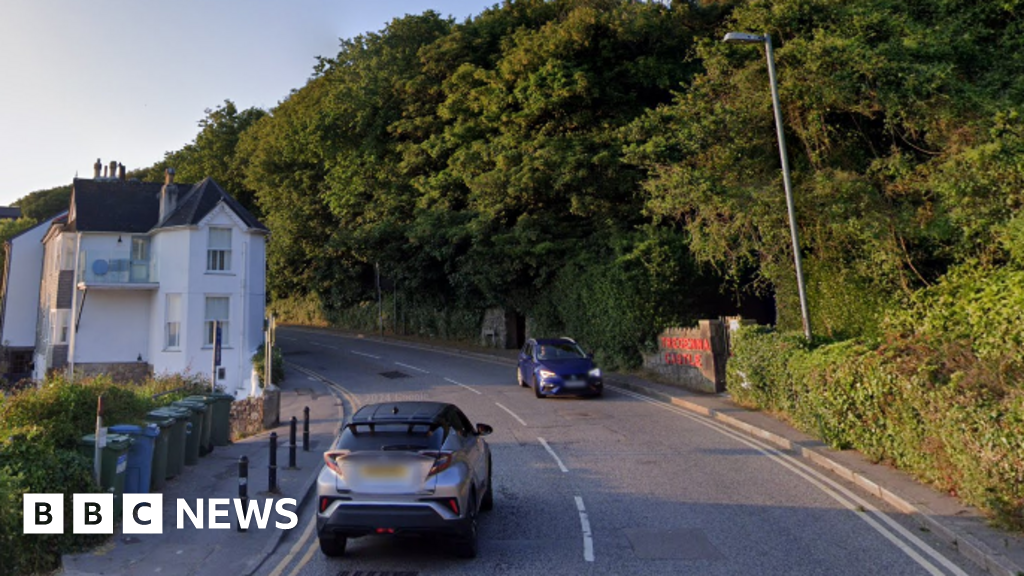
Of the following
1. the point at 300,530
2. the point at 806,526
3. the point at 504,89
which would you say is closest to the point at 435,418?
the point at 300,530

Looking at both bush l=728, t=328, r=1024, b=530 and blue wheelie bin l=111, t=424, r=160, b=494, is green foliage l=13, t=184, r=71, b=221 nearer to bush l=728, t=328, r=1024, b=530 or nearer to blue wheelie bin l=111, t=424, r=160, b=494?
blue wheelie bin l=111, t=424, r=160, b=494

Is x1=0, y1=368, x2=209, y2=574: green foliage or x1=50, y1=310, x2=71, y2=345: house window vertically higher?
x1=50, y1=310, x2=71, y2=345: house window

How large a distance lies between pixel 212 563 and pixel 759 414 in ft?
41.1

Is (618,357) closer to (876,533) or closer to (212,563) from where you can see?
(876,533)

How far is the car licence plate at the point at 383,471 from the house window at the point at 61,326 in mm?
31701

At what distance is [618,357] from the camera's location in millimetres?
24609

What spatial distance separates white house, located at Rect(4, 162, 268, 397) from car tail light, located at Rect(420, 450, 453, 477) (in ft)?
79.0

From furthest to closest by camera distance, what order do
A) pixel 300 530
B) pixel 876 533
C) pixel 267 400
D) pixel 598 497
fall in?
pixel 267 400 < pixel 598 497 < pixel 300 530 < pixel 876 533

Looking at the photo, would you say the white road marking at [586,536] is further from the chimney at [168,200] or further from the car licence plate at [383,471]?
the chimney at [168,200]

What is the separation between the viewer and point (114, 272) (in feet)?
97.7

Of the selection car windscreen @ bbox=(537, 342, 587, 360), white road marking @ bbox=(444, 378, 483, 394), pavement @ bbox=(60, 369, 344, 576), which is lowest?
pavement @ bbox=(60, 369, 344, 576)

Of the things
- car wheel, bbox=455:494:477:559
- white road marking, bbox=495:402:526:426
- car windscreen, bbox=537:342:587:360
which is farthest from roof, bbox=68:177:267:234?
car wheel, bbox=455:494:477:559

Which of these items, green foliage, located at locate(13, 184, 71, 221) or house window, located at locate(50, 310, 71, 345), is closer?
house window, located at locate(50, 310, 71, 345)

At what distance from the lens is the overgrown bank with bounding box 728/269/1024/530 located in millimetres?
7411
